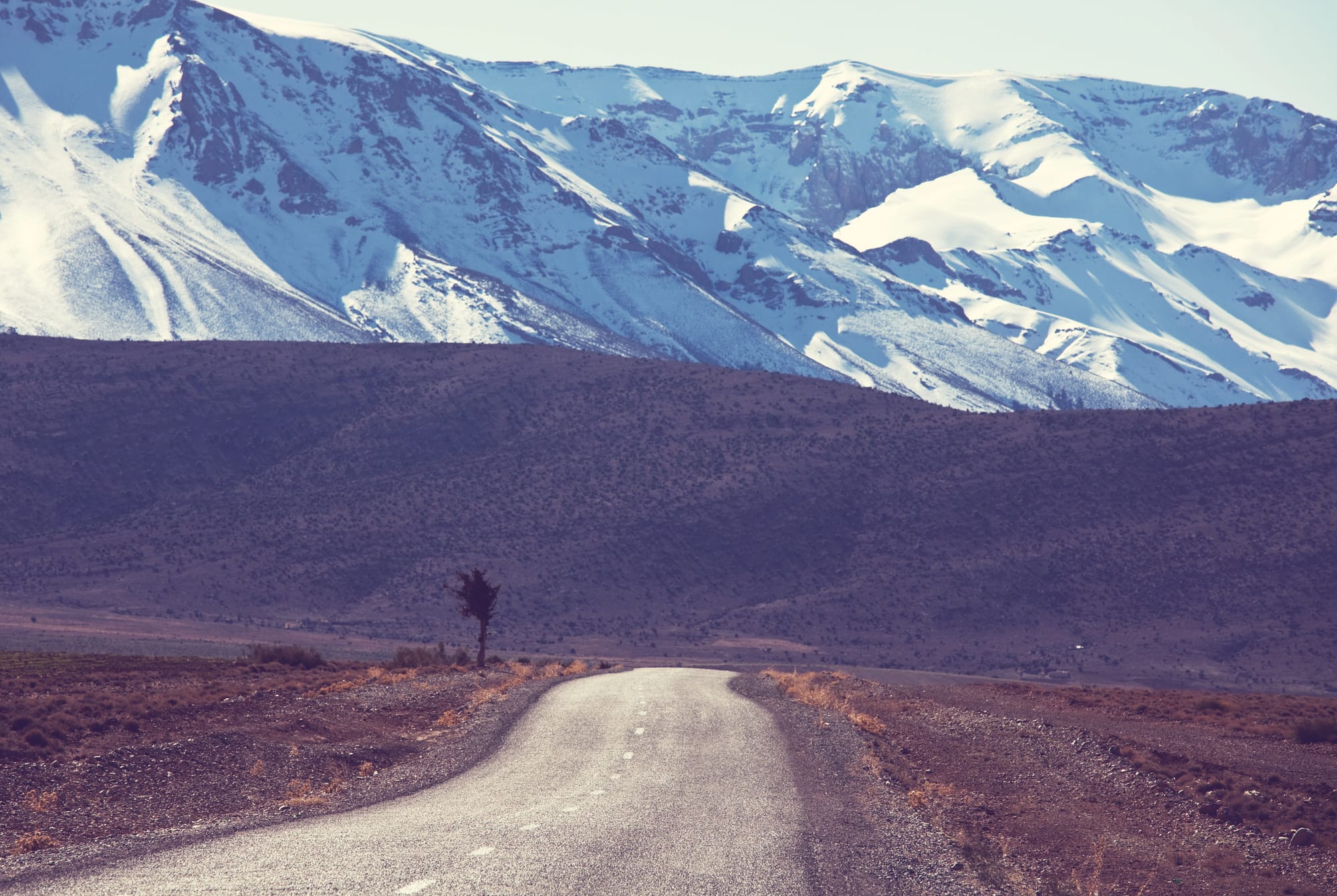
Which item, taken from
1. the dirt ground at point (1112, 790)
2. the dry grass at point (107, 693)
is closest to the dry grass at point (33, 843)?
the dry grass at point (107, 693)

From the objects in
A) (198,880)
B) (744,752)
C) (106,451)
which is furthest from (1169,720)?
(106,451)

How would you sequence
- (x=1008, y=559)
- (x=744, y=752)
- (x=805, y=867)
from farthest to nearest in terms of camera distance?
(x=1008, y=559) < (x=744, y=752) < (x=805, y=867)

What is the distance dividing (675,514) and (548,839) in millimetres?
90660

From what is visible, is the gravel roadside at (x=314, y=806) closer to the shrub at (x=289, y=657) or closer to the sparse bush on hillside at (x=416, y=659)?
the shrub at (x=289, y=657)

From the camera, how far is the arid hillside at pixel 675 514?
300 feet

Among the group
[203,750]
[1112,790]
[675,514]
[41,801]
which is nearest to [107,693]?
[203,750]

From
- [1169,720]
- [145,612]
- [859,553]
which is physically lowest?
[145,612]

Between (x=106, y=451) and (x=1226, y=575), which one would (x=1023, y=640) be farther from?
(x=106, y=451)

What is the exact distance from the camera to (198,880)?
48.3ft

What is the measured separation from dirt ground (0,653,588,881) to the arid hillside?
54.3 metres

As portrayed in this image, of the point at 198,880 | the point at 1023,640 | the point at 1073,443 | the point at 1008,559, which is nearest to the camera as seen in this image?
the point at 198,880

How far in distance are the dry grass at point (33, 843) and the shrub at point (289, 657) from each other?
1026 inches

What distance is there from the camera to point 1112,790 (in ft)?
78.4

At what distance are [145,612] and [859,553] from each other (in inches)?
1816
